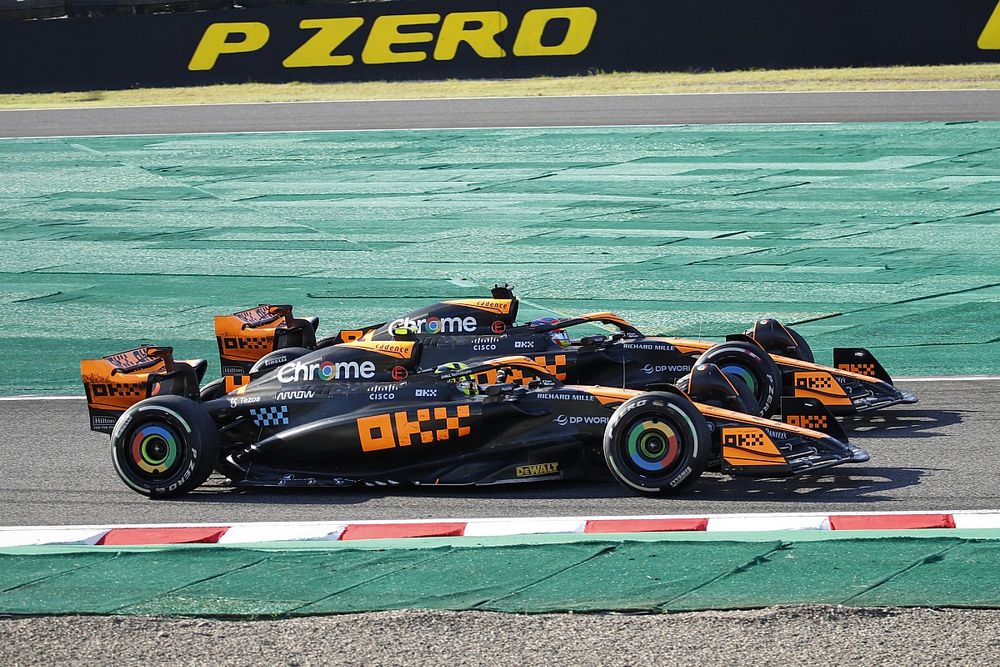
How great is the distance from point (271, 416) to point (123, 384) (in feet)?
4.71

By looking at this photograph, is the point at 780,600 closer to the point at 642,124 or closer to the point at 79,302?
the point at 79,302

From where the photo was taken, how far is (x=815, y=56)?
2880 cm

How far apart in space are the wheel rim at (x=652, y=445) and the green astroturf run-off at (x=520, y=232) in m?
4.56

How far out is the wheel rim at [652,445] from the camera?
7887mm

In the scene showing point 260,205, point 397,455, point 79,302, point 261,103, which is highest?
point 261,103

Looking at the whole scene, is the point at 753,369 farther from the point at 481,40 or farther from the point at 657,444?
the point at 481,40

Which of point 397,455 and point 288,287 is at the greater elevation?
point 288,287

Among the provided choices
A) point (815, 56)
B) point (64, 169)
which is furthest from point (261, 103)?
point (815, 56)

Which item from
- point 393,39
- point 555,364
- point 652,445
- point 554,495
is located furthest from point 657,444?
point 393,39

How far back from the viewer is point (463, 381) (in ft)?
28.4

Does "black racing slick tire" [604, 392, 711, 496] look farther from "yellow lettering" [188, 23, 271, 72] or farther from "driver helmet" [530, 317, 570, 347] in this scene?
"yellow lettering" [188, 23, 271, 72]

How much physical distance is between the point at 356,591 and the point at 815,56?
24394 millimetres

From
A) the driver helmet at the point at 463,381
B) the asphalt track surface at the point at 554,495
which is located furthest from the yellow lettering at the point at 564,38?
the driver helmet at the point at 463,381

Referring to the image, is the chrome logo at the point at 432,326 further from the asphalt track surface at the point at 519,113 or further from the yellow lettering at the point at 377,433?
the asphalt track surface at the point at 519,113
